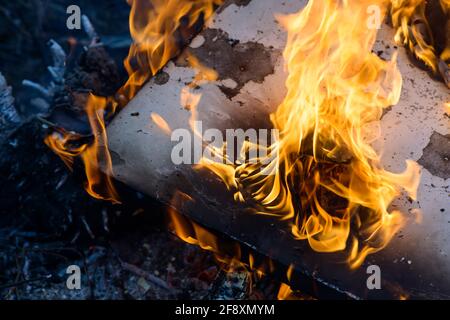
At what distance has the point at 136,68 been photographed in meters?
4.76

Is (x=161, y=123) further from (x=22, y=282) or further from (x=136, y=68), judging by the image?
(x=22, y=282)

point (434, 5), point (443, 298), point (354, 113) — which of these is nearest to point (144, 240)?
point (354, 113)

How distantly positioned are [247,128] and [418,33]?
177 cm

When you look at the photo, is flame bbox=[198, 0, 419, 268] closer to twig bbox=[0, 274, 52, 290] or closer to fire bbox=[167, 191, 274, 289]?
fire bbox=[167, 191, 274, 289]

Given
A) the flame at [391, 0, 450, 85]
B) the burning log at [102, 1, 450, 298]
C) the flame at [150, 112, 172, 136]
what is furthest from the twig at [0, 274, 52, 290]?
the flame at [391, 0, 450, 85]

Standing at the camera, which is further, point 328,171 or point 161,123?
point 161,123

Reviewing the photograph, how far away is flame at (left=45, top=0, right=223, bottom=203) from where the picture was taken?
11.8 feet

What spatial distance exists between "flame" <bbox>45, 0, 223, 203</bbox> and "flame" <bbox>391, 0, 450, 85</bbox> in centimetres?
168

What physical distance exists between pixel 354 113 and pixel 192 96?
1.31 metres

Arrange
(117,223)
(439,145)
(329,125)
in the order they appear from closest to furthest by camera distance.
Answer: (329,125), (439,145), (117,223)

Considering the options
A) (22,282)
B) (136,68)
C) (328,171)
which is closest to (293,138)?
(328,171)

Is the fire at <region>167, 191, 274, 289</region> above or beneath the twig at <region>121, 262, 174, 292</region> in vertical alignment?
above

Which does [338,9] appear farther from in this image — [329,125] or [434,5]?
[329,125]
